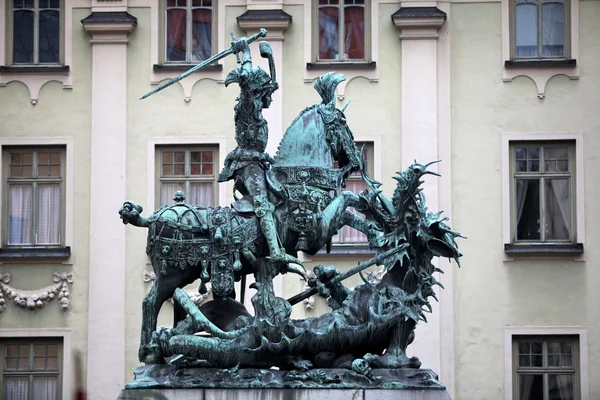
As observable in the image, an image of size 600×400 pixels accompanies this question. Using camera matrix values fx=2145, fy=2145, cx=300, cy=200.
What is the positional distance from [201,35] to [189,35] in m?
0.21

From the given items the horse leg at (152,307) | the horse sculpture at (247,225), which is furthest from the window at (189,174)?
the horse leg at (152,307)

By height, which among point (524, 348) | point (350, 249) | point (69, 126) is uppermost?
point (69, 126)

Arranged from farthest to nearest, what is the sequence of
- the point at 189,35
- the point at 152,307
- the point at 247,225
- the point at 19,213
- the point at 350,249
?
the point at 19,213 → the point at 189,35 → the point at 350,249 → the point at 152,307 → the point at 247,225

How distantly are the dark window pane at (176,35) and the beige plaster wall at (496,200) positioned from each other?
15.4ft

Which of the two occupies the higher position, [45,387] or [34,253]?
[34,253]

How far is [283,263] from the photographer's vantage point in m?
23.5

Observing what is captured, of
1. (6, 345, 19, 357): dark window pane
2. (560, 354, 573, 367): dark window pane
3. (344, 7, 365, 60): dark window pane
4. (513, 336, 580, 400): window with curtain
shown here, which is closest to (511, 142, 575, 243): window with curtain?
(513, 336, 580, 400): window with curtain

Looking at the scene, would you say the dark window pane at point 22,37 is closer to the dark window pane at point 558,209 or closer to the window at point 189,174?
the window at point 189,174

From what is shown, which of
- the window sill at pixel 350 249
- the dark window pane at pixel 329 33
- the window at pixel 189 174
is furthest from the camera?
the dark window pane at pixel 329 33

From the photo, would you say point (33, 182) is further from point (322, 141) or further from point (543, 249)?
point (322, 141)

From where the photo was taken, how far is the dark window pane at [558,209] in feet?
121

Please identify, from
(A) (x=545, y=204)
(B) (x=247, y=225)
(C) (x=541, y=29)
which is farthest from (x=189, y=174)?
(B) (x=247, y=225)

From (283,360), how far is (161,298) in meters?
1.62

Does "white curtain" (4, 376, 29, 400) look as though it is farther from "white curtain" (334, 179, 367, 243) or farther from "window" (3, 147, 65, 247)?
"white curtain" (334, 179, 367, 243)
